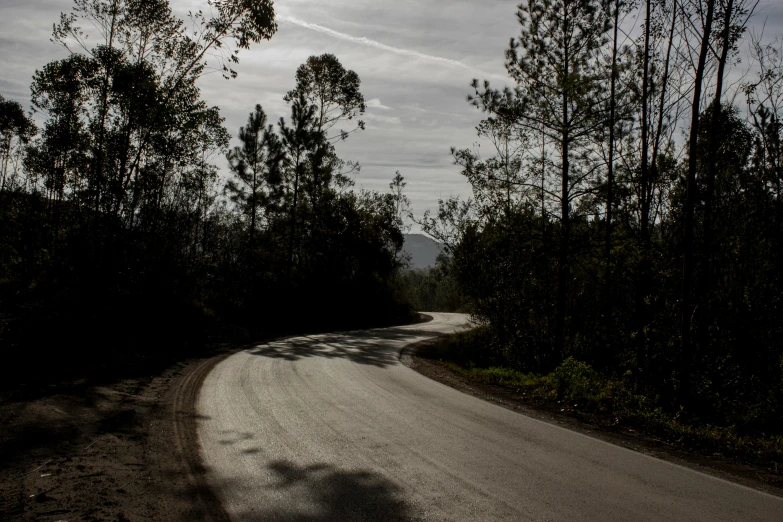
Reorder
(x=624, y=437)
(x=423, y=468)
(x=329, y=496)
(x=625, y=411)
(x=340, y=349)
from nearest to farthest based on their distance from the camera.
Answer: (x=329, y=496) < (x=423, y=468) < (x=624, y=437) < (x=625, y=411) < (x=340, y=349)

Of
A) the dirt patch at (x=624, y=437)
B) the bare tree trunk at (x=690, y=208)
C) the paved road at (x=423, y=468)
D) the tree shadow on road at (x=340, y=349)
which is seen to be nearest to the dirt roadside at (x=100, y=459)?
the paved road at (x=423, y=468)

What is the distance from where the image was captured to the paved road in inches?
175

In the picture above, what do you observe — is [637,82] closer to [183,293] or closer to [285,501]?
[285,501]

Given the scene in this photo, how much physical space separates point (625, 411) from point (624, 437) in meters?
1.63

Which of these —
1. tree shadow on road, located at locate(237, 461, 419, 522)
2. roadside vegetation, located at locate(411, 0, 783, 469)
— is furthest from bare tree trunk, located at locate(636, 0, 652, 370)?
tree shadow on road, located at locate(237, 461, 419, 522)

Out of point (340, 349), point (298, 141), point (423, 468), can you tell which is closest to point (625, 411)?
point (423, 468)

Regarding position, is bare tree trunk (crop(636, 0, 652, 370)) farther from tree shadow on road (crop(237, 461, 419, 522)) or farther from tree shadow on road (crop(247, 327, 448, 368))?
tree shadow on road (crop(237, 461, 419, 522))

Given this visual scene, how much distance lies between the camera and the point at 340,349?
1752 cm

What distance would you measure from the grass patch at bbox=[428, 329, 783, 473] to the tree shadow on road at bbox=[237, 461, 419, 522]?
4889mm

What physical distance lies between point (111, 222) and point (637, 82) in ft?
58.1

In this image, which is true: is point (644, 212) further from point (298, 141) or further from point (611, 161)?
point (298, 141)

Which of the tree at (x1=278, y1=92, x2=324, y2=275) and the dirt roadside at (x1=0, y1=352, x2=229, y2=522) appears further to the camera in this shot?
the tree at (x1=278, y1=92, x2=324, y2=275)

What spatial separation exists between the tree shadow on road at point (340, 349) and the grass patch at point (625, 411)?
2769 millimetres

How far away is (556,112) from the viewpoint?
14.2 m
